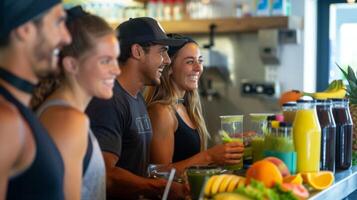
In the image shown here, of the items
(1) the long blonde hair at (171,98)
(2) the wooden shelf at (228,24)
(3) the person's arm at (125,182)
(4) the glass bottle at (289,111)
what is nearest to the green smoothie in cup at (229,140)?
(4) the glass bottle at (289,111)

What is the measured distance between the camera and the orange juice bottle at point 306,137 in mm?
2311

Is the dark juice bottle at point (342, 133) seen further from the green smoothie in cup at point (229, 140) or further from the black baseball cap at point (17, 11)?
the black baseball cap at point (17, 11)

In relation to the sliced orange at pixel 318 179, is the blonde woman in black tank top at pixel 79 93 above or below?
above

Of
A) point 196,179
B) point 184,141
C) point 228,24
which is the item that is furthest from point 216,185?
point 228,24

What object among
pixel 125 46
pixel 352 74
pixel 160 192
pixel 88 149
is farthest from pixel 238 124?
pixel 352 74

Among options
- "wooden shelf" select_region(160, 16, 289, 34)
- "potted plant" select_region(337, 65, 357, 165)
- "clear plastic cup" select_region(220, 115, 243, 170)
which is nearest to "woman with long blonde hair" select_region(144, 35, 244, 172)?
"clear plastic cup" select_region(220, 115, 243, 170)

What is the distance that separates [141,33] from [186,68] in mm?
480

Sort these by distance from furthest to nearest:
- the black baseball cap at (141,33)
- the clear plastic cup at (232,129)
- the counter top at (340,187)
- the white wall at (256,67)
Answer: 1. the white wall at (256,67)
2. the black baseball cap at (141,33)
3. the clear plastic cup at (232,129)
4. the counter top at (340,187)

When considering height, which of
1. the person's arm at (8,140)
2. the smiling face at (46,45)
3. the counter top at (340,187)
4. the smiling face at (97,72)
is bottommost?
the counter top at (340,187)

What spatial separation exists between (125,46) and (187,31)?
9.55ft

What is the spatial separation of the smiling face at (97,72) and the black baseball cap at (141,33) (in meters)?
0.89

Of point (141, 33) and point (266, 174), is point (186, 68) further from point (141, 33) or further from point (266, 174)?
point (266, 174)

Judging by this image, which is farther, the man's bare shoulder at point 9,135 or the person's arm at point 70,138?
the person's arm at point 70,138

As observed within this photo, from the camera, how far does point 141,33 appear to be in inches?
105
